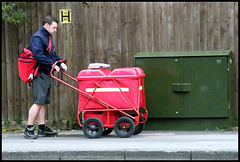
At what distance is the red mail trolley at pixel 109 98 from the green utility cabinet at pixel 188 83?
888 mm

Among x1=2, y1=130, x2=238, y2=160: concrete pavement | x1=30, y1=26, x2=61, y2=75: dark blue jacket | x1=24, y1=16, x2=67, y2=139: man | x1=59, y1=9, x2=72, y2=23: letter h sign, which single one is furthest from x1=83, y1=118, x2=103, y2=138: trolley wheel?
x1=59, y1=9, x2=72, y2=23: letter h sign

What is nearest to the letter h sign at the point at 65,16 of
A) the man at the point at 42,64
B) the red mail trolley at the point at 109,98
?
the man at the point at 42,64

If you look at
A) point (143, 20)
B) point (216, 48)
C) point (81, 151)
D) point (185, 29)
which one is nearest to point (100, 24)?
point (143, 20)

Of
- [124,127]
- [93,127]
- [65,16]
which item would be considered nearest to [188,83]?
[124,127]

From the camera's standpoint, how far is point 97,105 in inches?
329

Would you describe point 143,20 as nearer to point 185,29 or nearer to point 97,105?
point 185,29

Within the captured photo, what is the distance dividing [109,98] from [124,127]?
54cm

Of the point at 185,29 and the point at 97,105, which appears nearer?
the point at 97,105

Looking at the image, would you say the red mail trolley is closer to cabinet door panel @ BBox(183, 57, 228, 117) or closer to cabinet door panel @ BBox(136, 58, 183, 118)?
cabinet door panel @ BBox(136, 58, 183, 118)

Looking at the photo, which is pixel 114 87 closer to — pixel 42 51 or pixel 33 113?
pixel 42 51

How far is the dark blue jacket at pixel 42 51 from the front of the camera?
8.16 m

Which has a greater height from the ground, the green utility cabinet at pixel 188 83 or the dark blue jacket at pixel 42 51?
the dark blue jacket at pixel 42 51

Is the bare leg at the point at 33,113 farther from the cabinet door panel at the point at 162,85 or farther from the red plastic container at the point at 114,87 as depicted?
the cabinet door panel at the point at 162,85

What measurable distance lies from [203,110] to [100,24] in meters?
2.65
